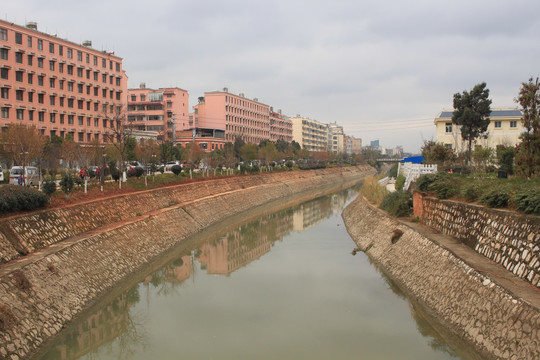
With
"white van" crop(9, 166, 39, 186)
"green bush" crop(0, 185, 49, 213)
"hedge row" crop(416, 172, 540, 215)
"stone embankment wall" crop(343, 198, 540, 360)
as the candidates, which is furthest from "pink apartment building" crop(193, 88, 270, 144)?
"stone embankment wall" crop(343, 198, 540, 360)

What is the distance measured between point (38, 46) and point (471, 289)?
156 feet

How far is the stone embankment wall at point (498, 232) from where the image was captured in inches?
439

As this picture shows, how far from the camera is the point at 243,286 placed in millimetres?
17469

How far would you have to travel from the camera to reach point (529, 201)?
12055 mm

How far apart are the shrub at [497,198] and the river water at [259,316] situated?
413 cm

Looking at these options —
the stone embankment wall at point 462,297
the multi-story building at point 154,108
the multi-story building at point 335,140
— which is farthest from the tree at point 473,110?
the multi-story building at point 335,140

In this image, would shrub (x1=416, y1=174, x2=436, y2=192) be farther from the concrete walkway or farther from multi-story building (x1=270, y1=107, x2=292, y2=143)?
multi-story building (x1=270, y1=107, x2=292, y2=143)

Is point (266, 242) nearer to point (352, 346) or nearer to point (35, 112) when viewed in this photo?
point (352, 346)

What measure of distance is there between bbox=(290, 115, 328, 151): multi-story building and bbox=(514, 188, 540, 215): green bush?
363 feet

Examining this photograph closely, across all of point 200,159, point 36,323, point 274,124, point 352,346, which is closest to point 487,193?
point 352,346

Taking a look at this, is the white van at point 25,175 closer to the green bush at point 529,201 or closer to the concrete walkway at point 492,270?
the concrete walkway at point 492,270

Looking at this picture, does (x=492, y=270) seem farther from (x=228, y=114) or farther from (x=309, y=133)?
(x=309, y=133)

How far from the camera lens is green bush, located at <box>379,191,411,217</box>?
23.2 metres

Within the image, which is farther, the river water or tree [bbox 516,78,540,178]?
tree [bbox 516,78,540,178]
